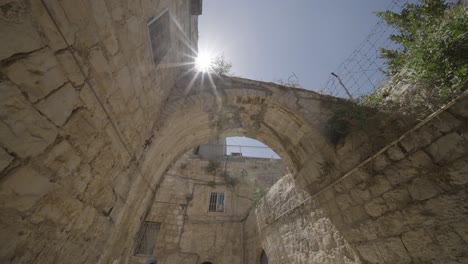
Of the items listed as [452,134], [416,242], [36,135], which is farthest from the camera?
[416,242]

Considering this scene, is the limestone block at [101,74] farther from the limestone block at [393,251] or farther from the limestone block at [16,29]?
the limestone block at [393,251]

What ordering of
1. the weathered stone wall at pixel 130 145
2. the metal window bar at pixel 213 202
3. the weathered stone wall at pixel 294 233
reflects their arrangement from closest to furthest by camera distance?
1. the weathered stone wall at pixel 130 145
2. the weathered stone wall at pixel 294 233
3. the metal window bar at pixel 213 202

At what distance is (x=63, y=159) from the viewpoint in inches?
59.5

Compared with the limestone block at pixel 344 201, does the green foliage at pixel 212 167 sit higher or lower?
higher

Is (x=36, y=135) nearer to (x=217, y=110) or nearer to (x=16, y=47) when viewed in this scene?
(x=16, y=47)

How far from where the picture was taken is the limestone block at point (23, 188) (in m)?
1.12

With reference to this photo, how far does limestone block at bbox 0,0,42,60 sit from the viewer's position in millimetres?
969

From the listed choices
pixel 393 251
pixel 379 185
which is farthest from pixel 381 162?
pixel 393 251

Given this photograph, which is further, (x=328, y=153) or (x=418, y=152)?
(x=328, y=153)

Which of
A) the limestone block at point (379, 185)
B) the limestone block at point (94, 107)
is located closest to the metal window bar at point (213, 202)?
the limestone block at point (379, 185)

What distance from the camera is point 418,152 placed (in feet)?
7.70

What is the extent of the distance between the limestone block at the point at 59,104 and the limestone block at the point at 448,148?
363cm

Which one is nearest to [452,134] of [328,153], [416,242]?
[416,242]

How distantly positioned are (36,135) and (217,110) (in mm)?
2984
